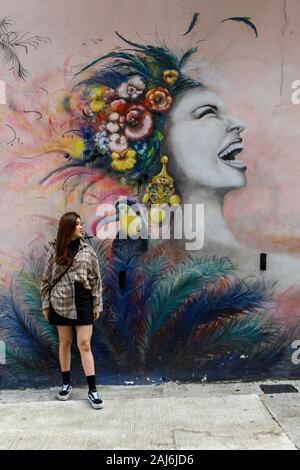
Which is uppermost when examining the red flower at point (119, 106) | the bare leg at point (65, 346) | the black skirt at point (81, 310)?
the red flower at point (119, 106)

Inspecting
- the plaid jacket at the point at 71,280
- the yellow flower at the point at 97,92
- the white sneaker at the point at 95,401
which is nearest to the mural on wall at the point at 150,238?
the yellow flower at the point at 97,92

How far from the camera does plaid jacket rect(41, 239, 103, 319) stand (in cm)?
502

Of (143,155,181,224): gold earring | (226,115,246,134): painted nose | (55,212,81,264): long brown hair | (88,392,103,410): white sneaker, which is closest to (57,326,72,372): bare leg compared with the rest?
(88,392,103,410): white sneaker

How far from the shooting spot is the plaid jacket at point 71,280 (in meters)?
5.02

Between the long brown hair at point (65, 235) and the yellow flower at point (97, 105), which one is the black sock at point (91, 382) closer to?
the long brown hair at point (65, 235)

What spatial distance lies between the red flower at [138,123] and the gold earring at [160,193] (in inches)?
11.7

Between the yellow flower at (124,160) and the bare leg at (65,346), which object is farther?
the yellow flower at (124,160)

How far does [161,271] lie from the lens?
5.48m

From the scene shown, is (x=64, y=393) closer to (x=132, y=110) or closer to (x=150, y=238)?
(x=150, y=238)

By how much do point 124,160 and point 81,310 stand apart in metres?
1.46

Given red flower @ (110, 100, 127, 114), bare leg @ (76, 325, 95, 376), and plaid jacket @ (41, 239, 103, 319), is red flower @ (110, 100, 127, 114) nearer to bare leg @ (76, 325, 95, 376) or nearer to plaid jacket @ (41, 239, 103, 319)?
plaid jacket @ (41, 239, 103, 319)

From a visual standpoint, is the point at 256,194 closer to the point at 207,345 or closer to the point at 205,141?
the point at 205,141

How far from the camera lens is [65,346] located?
522 cm

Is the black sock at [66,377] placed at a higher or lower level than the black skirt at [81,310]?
lower
